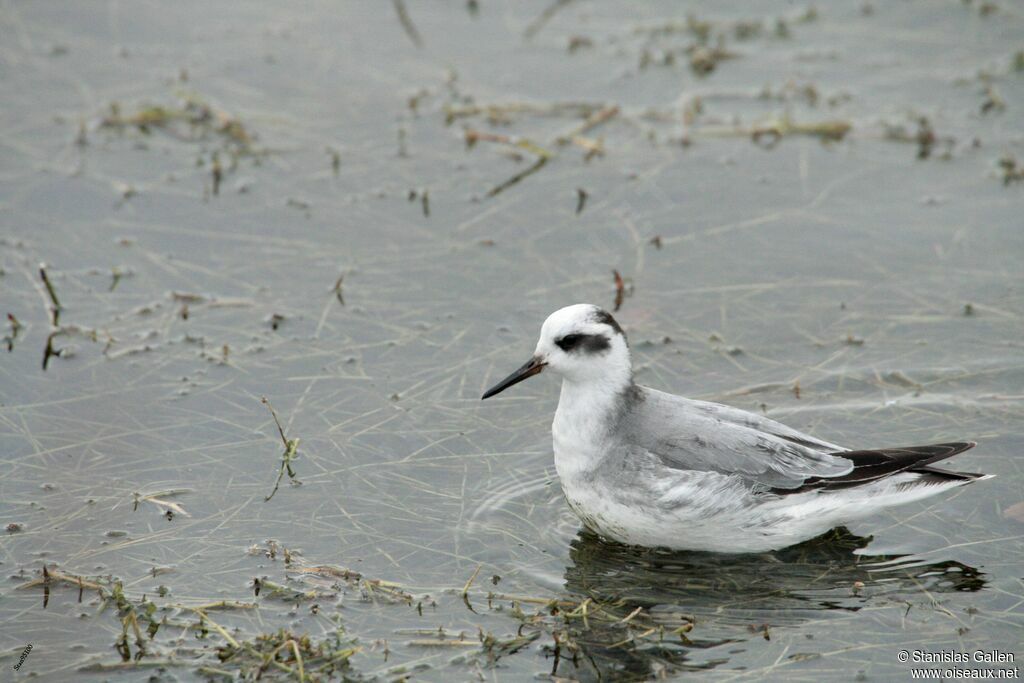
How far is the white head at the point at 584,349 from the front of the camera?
265 inches

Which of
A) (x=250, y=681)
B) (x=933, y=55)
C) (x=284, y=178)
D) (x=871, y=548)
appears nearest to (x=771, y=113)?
(x=933, y=55)

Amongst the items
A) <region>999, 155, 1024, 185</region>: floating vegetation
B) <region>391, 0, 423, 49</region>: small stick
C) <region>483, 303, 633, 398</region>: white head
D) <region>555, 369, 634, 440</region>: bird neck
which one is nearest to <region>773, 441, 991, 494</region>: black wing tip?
<region>555, 369, 634, 440</region>: bird neck

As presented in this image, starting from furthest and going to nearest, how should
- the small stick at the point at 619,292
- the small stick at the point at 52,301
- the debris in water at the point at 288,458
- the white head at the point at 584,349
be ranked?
the small stick at the point at 619,292 < the small stick at the point at 52,301 < the debris in water at the point at 288,458 < the white head at the point at 584,349

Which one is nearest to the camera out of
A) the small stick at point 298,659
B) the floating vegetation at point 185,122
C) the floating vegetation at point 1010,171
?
the small stick at point 298,659

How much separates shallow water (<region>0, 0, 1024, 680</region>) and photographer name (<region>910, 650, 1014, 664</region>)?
0.08 m

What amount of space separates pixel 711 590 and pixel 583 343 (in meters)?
1.41

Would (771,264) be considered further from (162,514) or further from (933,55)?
(162,514)

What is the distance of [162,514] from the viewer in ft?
22.2

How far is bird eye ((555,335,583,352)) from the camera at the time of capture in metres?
6.75

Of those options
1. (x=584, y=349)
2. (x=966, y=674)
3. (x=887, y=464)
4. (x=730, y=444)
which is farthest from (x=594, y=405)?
(x=966, y=674)

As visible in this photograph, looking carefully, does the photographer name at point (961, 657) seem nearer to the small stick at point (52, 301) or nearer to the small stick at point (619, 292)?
the small stick at point (619, 292)

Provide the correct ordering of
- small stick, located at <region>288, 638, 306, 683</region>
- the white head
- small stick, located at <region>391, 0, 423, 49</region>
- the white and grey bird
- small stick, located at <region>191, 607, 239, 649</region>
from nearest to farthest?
small stick, located at <region>288, 638, 306, 683</region>
small stick, located at <region>191, 607, 239, 649</region>
the white and grey bird
the white head
small stick, located at <region>391, 0, 423, 49</region>

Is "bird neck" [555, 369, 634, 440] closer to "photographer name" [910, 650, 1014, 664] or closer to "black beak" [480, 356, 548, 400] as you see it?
"black beak" [480, 356, 548, 400]

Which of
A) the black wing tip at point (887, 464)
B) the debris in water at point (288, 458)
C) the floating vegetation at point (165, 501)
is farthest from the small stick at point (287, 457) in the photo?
the black wing tip at point (887, 464)
